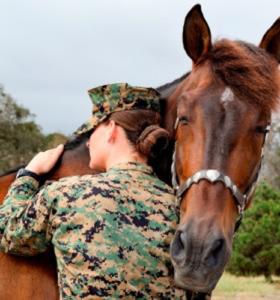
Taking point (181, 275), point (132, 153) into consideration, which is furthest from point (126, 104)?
point (181, 275)

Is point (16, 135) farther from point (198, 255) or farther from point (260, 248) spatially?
point (198, 255)

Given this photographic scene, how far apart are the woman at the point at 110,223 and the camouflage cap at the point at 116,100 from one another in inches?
2.6

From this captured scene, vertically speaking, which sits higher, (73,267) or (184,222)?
(184,222)

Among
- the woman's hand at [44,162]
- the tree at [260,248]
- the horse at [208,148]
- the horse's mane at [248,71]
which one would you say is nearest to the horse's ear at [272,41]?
the horse at [208,148]

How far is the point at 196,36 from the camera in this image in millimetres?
3121

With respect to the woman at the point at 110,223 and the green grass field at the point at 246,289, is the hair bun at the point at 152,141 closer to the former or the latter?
the woman at the point at 110,223

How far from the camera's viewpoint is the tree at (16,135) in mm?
32156

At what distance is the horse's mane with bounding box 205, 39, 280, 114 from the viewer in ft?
9.16

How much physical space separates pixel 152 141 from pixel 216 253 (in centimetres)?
73

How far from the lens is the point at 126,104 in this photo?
302cm

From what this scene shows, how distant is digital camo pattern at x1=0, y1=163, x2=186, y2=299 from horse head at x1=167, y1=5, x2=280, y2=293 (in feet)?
0.61

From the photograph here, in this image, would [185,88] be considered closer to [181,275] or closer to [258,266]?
[181,275]

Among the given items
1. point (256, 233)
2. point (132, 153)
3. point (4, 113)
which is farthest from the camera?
point (4, 113)

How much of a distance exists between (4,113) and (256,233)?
2323 cm
